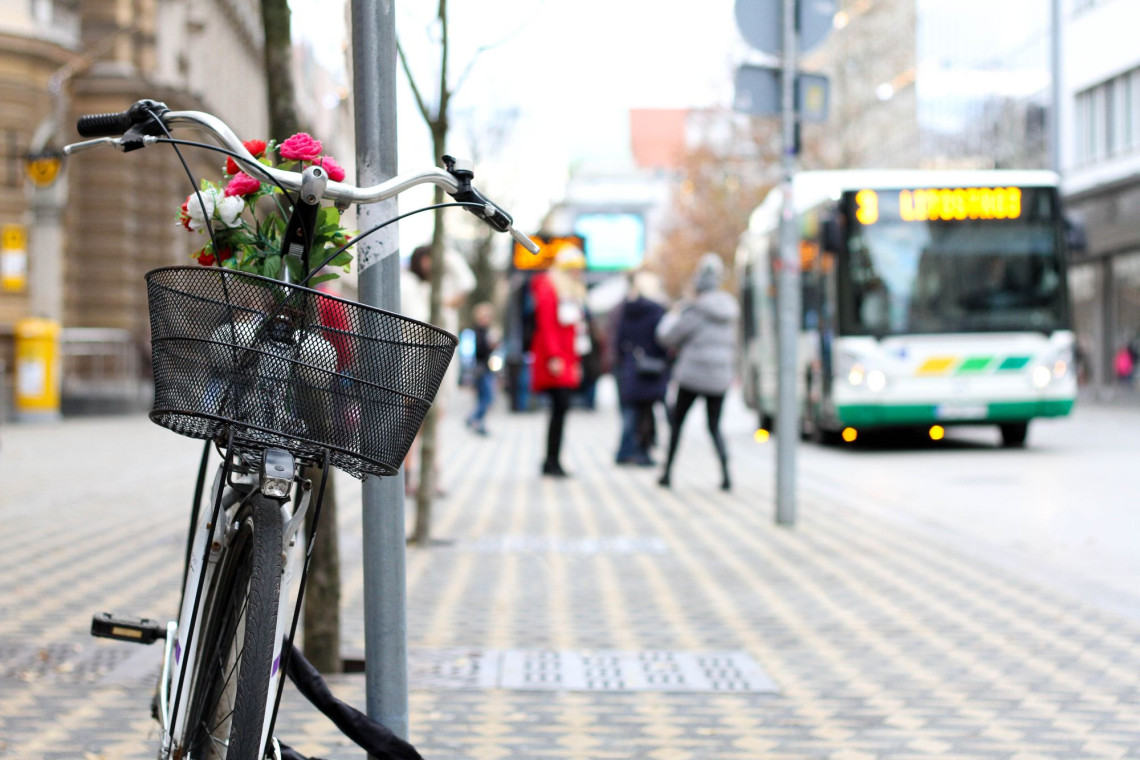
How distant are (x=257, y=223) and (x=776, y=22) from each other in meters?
6.92

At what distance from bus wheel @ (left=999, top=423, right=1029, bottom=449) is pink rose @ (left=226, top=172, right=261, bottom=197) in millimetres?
15753

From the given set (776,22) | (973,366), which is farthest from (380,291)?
(973,366)

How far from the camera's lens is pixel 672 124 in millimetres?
131500

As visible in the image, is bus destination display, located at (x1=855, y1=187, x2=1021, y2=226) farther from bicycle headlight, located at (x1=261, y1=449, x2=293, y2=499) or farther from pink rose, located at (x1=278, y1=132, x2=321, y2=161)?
bicycle headlight, located at (x1=261, y1=449, x2=293, y2=499)

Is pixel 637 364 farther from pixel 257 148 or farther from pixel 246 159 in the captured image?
pixel 246 159

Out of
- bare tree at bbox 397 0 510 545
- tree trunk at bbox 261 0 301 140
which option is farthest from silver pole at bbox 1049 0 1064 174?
tree trunk at bbox 261 0 301 140

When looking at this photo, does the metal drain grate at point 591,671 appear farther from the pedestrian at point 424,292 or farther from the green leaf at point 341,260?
the pedestrian at point 424,292

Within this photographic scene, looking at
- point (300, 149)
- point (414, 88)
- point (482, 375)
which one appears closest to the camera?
point (300, 149)

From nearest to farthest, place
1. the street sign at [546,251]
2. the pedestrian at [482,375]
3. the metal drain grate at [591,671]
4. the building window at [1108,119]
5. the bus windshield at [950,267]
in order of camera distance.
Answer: the metal drain grate at [591,671]
the bus windshield at [950,267]
the pedestrian at [482,375]
the street sign at [546,251]
the building window at [1108,119]

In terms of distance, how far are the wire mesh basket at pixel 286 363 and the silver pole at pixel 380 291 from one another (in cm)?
67

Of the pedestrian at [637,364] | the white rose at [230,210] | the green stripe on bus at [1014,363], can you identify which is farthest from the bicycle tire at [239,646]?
the green stripe on bus at [1014,363]

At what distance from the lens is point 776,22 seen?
9.52 meters

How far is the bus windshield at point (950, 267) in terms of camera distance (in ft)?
56.1

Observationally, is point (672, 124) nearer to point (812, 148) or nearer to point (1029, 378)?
point (812, 148)
